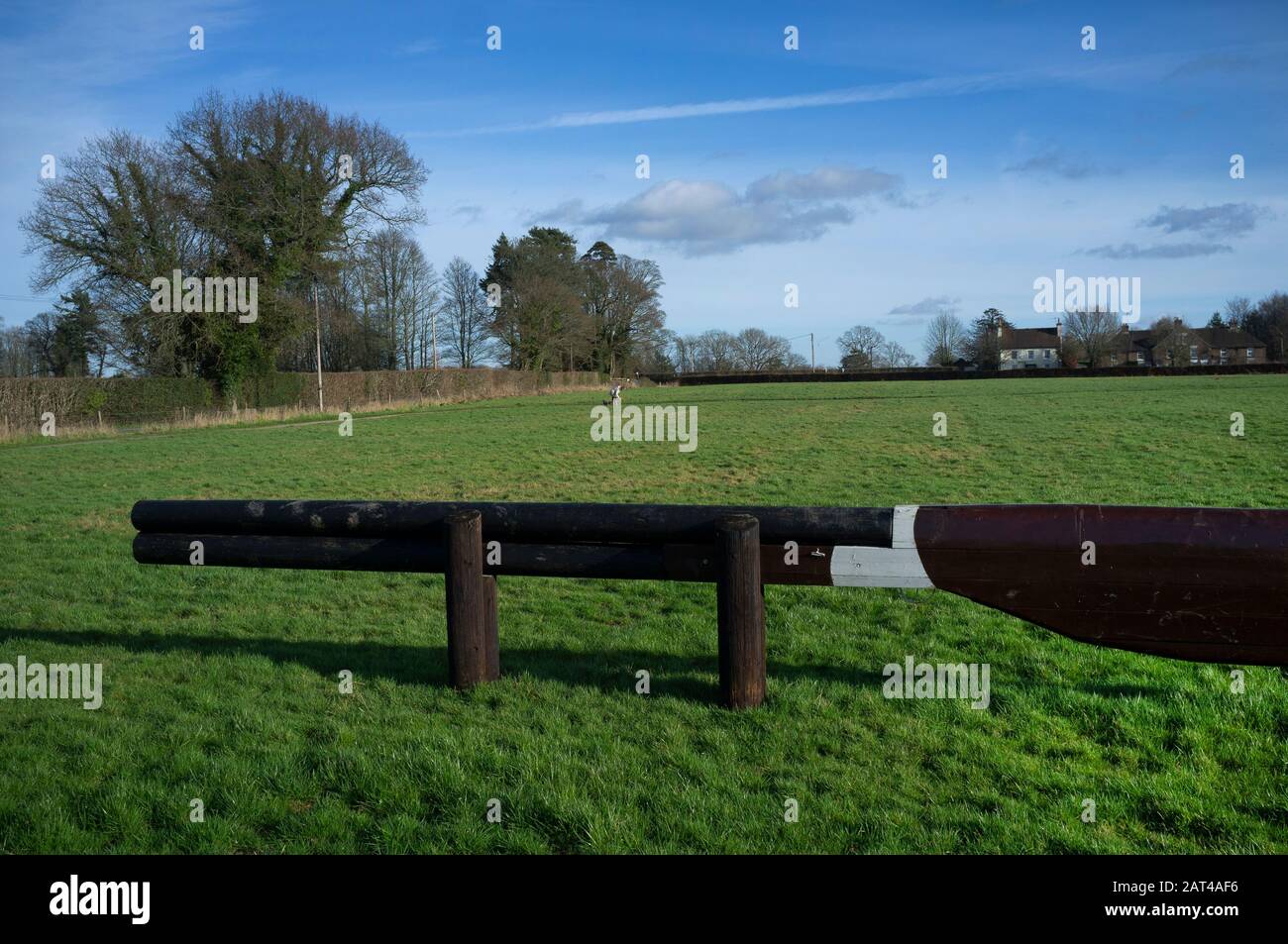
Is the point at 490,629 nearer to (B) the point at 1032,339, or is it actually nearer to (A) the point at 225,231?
(A) the point at 225,231

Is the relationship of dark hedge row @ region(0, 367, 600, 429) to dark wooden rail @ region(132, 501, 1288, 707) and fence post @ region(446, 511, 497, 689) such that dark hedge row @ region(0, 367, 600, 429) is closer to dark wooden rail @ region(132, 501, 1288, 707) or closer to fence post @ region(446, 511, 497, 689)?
dark wooden rail @ region(132, 501, 1288, 707)

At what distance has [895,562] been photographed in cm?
449

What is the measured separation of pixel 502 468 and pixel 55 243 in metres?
32.7

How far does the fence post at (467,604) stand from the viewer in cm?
499

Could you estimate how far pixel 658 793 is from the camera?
387 centimetres

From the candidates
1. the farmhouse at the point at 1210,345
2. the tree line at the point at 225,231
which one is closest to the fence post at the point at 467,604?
the tree line at the point at 225,231

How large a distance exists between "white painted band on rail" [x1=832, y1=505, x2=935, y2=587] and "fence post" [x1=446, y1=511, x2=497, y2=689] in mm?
2010

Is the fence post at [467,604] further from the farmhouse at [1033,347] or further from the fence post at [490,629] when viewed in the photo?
the farmhouse at [1033,347]

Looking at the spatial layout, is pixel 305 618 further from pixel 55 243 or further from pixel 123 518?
pixel 55 243

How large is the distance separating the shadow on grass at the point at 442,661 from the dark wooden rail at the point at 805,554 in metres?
0.48

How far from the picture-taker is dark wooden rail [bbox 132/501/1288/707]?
396 cm

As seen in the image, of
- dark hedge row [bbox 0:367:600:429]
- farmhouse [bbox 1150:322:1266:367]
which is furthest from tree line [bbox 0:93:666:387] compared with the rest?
farmhouse [bbox 1150:322:1266:367]

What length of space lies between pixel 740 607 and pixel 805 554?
0.45 m
